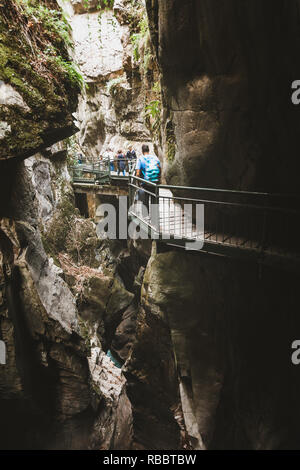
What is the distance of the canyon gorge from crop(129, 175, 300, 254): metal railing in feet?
0.96

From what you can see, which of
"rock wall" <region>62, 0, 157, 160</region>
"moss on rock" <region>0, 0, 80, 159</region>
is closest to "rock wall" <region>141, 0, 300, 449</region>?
"moss on rock" <region>0, 0, 80, 159</region>

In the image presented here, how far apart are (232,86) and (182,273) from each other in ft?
13.0

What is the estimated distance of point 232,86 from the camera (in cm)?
490

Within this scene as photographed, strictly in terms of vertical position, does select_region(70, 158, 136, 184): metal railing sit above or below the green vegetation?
below

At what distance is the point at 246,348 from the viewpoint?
530cm

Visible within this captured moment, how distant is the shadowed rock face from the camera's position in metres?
4.28

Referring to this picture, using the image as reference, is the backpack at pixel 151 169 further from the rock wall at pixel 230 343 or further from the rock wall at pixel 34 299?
the rock wall at pixel 34 299

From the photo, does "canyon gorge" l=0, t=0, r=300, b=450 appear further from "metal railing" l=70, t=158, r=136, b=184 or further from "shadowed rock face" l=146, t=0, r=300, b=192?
"metal railing" l=70, t=158, r=136, b=184

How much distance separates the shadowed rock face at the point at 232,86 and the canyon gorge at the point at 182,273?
0.8 inches

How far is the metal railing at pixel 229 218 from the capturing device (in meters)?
4.58

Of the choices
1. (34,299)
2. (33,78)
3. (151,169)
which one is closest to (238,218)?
(151,169)

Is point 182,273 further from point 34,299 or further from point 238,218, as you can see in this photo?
point 34,299

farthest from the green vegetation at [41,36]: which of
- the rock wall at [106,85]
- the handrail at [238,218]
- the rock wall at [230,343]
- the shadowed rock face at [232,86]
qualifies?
the rock wall at [106,85]

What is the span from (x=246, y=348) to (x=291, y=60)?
5.31m
